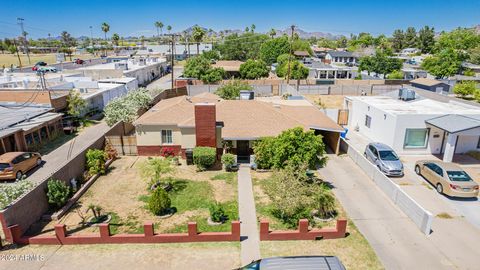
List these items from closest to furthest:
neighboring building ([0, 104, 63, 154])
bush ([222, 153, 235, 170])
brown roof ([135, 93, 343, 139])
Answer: bush ([222, 153, 235, 170]), brown roof ([135, 93, 343, 139]), neighboring building ([0, 104, 63, 154])

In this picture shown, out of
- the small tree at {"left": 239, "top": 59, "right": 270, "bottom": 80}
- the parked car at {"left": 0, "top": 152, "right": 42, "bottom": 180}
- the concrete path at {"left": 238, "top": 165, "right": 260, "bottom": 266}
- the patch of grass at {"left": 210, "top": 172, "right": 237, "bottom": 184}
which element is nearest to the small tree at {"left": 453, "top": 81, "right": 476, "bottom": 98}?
the small tree at {"left": 239, "top": 59, "right": 270, "bottom": 80}

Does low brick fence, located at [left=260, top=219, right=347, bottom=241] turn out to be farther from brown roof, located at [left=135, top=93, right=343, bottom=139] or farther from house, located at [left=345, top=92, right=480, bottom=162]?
house, located at [left=345, top=92, right=480, bottom=162]

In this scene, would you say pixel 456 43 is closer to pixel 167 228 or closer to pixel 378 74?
pixel 378 74

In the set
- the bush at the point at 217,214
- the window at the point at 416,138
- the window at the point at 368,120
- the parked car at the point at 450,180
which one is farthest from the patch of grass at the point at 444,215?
the window at the point at 368,120

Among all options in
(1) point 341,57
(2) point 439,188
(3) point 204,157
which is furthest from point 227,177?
(1) point 341,57

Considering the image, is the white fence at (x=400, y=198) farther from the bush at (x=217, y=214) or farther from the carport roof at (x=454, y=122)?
the bush at (x=217, y=214)

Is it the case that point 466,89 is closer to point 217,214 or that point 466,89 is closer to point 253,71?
point 253,71

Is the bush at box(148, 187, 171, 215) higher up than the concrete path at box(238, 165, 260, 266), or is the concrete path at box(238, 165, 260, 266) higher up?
the bush at box(148, 187, 171, 215)

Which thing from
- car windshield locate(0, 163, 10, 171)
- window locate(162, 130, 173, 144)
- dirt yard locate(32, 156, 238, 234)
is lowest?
dirt yard locate(32, 156, 238, 234)
